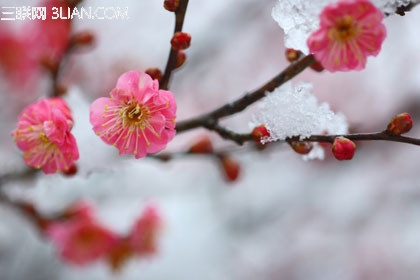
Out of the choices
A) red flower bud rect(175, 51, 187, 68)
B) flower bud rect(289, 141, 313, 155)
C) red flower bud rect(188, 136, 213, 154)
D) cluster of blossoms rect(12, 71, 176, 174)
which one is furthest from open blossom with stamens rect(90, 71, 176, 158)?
red flower bud rect(188, 136, 213, 154)

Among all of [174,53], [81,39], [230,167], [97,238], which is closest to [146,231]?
[97,238]

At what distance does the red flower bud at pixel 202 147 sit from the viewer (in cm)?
145

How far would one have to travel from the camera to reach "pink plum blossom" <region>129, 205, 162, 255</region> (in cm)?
201

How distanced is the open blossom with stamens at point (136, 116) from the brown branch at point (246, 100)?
11cm

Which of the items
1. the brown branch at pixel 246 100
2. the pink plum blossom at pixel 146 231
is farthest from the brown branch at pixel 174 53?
the pink plum blossom at pixel 146 231

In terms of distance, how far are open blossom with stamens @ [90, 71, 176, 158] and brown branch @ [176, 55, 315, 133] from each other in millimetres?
111

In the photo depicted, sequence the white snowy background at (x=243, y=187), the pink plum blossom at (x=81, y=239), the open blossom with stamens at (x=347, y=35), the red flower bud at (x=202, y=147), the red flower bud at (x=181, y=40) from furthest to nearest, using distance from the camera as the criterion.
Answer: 1. the white snowy background at (x=243, y=187)
2. the pink plum blossom at (x=81, y=239)
3. the red flower bud at (x=202, y=147)
4. the red flower bud at (x=181, y=40)
5. the open blossom with stamens at (x=347, y=35)

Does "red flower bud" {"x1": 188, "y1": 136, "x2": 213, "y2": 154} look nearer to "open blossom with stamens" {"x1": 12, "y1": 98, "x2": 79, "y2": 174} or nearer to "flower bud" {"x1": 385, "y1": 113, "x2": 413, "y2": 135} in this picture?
"open blossom with stamens" {"x1": 12, "y1": 98, "x2": 79, "y2": 174}

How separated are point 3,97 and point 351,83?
2253mm

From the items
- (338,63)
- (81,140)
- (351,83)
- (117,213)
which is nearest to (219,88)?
(351,83)

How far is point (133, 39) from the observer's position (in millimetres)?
3312

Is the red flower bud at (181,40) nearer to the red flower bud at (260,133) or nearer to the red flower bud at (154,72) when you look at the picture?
the red flower bud at (154,72)

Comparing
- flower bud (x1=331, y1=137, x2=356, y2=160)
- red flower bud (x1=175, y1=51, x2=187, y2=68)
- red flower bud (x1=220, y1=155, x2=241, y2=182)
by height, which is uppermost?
red flower bud (x1=175, y1=51, x2=187, y2=68)

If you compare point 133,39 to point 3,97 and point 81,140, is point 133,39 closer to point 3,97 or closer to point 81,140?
point 3,97
